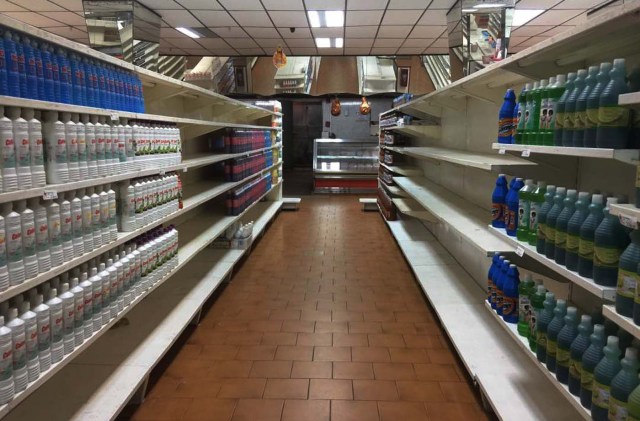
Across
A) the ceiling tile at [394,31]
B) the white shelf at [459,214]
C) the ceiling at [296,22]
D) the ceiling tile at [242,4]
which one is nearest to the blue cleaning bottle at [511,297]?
the white shelf at [459,214]

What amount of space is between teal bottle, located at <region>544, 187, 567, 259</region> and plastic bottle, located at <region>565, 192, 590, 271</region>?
0.41 ft

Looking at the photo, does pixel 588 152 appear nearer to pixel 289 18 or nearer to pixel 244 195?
pixel 244 195

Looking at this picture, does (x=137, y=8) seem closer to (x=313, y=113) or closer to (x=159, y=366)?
(x=159, y=366)

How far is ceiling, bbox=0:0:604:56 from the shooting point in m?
6.01

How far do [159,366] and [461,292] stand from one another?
98.4 inches

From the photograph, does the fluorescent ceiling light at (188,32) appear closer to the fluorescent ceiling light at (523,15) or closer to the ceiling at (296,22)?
the ceiling at (296,22)

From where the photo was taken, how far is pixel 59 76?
6.84 feet

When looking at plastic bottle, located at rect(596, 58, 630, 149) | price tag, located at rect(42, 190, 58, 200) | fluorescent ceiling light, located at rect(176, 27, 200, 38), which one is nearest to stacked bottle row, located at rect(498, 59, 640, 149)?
plastic bottle, located at rect(596, 58, 630, 149)

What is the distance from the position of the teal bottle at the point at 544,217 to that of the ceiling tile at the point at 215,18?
552 cm

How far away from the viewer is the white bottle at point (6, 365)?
5.43ft

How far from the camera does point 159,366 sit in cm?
308

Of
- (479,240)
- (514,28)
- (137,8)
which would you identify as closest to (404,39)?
(514,28)

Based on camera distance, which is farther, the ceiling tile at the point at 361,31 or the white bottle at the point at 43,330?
the ceiling tile at the point at 361,31

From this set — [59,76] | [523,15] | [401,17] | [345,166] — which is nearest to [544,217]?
[59,76]
